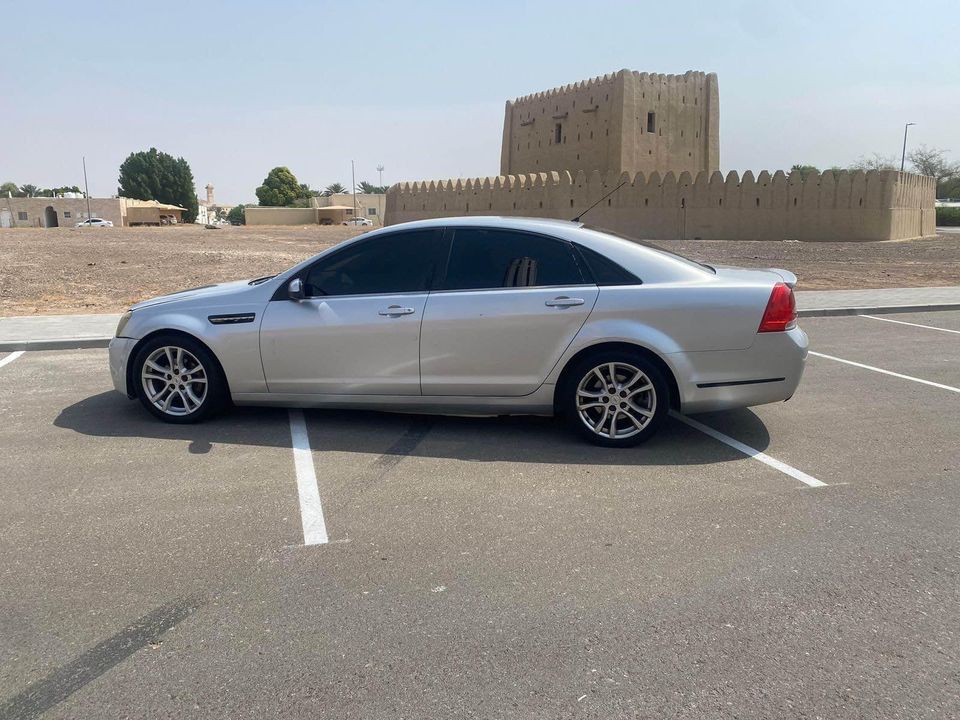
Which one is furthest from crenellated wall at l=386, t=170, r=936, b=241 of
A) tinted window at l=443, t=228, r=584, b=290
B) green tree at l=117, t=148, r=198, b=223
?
green tree at l=117, t=148, r=198, b=223

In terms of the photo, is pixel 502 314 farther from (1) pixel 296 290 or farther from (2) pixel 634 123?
(2) pixel 634 123

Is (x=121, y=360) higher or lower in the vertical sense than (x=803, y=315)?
higher

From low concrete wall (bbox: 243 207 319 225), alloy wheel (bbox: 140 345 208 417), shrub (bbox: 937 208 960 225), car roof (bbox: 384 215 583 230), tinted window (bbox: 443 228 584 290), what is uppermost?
low concrete wall (bbox: 243 207 319 225)

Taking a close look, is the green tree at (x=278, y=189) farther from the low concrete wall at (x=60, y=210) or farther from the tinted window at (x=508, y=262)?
the tinted window at (x=508, y=262)

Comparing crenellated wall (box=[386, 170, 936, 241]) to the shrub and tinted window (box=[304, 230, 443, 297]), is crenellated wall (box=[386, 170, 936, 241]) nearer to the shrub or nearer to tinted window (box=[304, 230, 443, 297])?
the shrub

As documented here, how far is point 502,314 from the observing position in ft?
17.4

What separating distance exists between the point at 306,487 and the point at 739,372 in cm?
292

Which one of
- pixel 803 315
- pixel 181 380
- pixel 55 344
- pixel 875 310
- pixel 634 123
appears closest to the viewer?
pixel 181 380

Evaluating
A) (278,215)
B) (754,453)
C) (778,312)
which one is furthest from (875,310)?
(278,215)

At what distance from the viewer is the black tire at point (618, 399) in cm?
521

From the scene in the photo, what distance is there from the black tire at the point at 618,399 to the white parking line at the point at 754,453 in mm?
616

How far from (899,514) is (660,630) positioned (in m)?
1.91

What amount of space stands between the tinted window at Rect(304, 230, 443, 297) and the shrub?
63.8 metres

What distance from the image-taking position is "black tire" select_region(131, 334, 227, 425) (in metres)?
5.77
